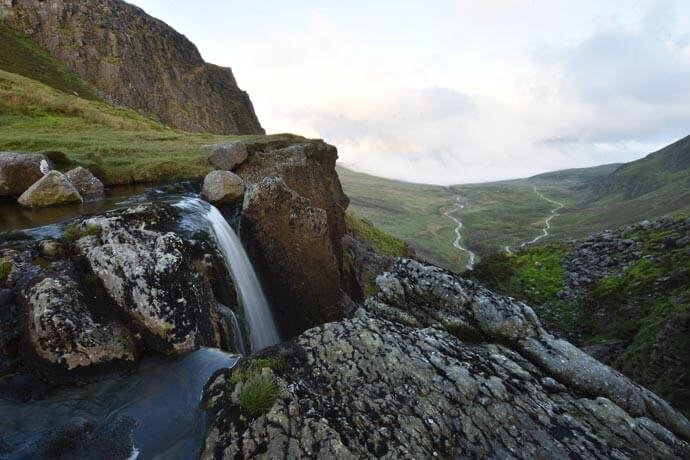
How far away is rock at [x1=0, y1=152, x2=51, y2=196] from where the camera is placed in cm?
2381

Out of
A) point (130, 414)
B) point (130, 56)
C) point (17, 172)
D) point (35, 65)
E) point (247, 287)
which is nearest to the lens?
point (130, 414)

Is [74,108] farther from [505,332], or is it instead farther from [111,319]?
[505,332]

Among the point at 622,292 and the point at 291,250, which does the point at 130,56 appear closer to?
the point at 291,250

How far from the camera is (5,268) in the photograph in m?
12.8

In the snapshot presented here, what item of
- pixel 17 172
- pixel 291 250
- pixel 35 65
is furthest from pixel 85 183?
pixel 35 65

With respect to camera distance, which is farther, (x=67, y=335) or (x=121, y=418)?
(x=67, y=335)

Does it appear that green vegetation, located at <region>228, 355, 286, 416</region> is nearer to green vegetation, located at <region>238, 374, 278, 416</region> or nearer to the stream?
green vegetation, located at <region>238, 374, 278, 416</region>

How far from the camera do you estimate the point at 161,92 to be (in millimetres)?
94375

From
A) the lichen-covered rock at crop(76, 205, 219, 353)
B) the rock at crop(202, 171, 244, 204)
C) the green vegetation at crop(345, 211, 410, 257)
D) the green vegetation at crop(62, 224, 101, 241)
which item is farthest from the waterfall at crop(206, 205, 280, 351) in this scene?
the green vegetation at crop(345, 211, 410, 257)

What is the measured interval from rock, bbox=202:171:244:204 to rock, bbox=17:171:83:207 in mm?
→ 8291

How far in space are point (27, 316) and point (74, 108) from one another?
55025 millimetres

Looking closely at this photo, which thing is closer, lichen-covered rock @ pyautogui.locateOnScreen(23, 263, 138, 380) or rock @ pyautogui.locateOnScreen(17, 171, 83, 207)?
lichen-covered rock @ pyautogui.locateOnScreen(23, 263, 138, 380)

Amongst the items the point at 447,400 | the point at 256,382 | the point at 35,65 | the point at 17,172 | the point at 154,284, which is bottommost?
the point at 447,400

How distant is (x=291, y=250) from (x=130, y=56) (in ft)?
301
